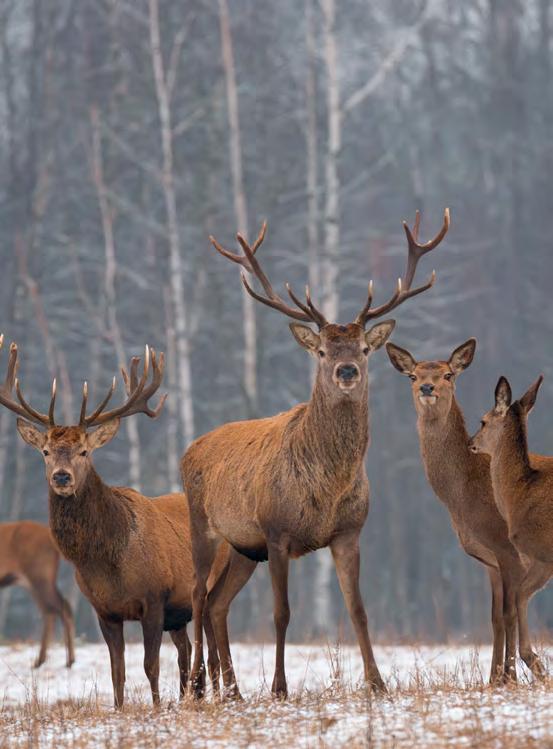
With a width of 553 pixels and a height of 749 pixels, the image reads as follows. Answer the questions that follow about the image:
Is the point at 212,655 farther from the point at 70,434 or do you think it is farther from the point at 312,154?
the point at 312,154

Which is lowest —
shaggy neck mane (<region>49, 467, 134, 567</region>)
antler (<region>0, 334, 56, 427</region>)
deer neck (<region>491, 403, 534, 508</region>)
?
shaggy neck mane (<region>49, 467, 134, 567</region>)

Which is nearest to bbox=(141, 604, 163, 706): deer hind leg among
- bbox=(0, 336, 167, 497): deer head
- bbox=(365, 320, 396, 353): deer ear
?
bbox=(0, 336, 167, 497): deer head

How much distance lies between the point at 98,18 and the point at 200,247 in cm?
460

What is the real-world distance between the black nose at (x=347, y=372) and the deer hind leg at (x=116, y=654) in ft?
7.25

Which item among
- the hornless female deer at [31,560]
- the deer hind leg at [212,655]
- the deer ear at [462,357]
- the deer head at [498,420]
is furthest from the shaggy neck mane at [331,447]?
the hornless female deer at [31,560]

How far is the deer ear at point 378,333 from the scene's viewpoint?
901 cm

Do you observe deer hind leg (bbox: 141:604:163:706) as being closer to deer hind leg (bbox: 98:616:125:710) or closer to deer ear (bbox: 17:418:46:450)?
deer hind leg (bbox: 98:616:125:710)

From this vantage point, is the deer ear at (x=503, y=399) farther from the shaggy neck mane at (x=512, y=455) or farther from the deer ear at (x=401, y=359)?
the deer ear at (x=401, y=359)

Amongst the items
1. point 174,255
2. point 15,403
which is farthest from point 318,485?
point 174,255

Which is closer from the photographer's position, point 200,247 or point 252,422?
point 252,422

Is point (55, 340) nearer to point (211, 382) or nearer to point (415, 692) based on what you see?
point (211, 382)

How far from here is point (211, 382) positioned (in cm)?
3006

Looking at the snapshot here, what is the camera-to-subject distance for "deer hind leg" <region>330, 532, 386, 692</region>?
8359 millimetres

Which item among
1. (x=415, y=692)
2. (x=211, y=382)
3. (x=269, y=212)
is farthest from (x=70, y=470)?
(x=211, y=382)
